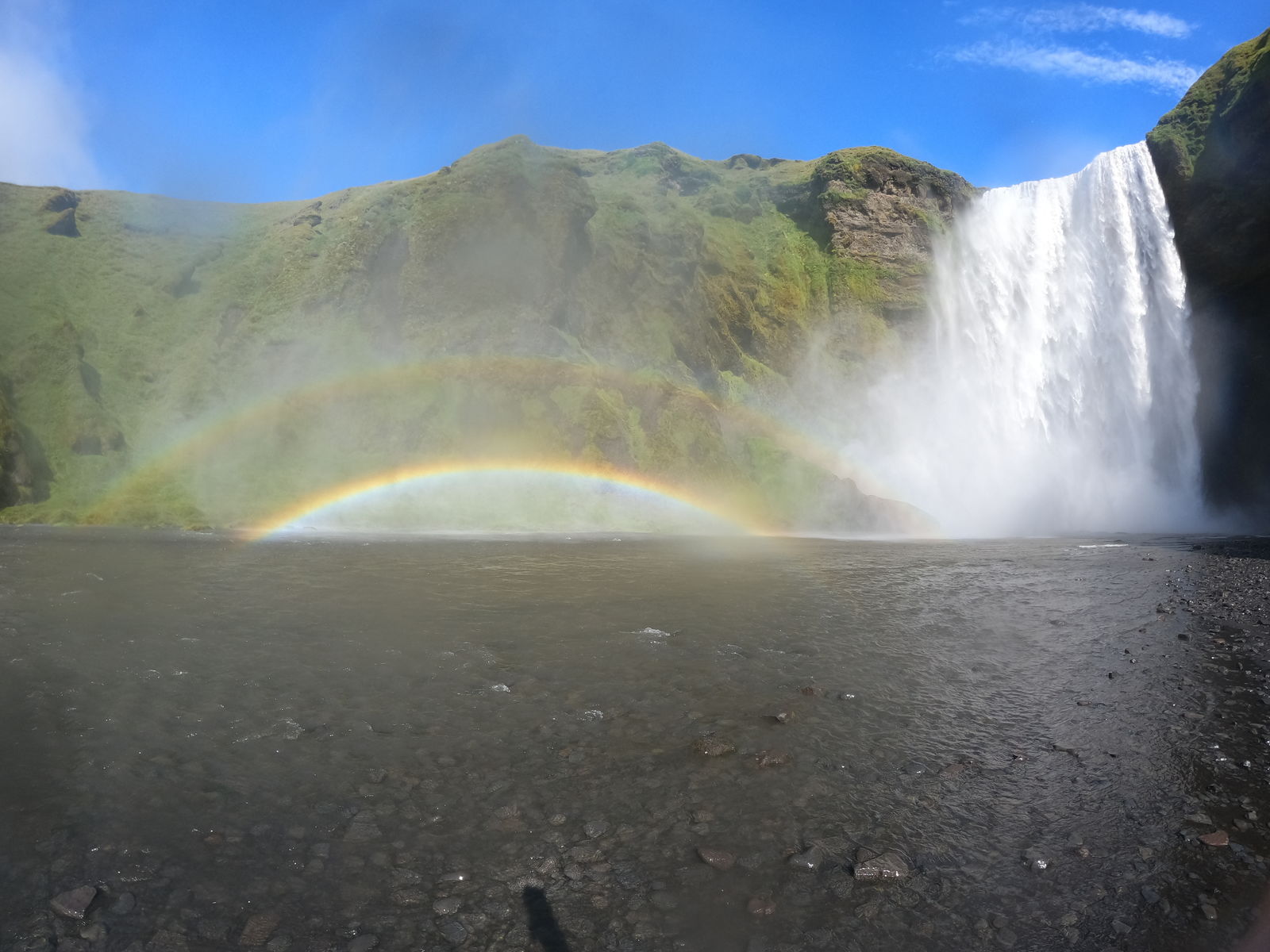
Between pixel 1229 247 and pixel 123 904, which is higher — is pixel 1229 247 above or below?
above

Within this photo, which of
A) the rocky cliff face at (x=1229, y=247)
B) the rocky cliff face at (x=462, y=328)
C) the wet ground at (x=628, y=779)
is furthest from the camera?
the rocky cliff face at (x=462, y=328)

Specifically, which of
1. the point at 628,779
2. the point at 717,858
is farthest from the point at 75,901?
the point at 717,858

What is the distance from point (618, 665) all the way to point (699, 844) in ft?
17.9

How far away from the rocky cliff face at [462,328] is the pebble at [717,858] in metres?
39.7

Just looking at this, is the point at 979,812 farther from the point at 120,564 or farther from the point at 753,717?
the point at 120,564

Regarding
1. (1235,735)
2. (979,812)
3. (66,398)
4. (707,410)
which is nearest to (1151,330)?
(707,410)

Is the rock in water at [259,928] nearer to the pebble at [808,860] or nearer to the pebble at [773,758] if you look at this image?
the pebble at [808,860]

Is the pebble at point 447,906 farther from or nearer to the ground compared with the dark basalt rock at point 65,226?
nearer to the ground

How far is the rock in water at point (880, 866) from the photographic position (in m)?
5.46

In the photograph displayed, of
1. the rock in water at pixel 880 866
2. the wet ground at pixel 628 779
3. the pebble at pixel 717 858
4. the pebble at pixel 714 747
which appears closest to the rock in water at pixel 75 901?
the wet ground at pixel 628 779

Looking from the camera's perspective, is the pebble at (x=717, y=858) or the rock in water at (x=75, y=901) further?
the pebble at (x=717, y=858)

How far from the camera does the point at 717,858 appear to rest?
18.8 ft

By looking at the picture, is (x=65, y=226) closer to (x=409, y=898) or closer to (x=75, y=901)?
(x=75, y=901)

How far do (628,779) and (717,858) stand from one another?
165cm
